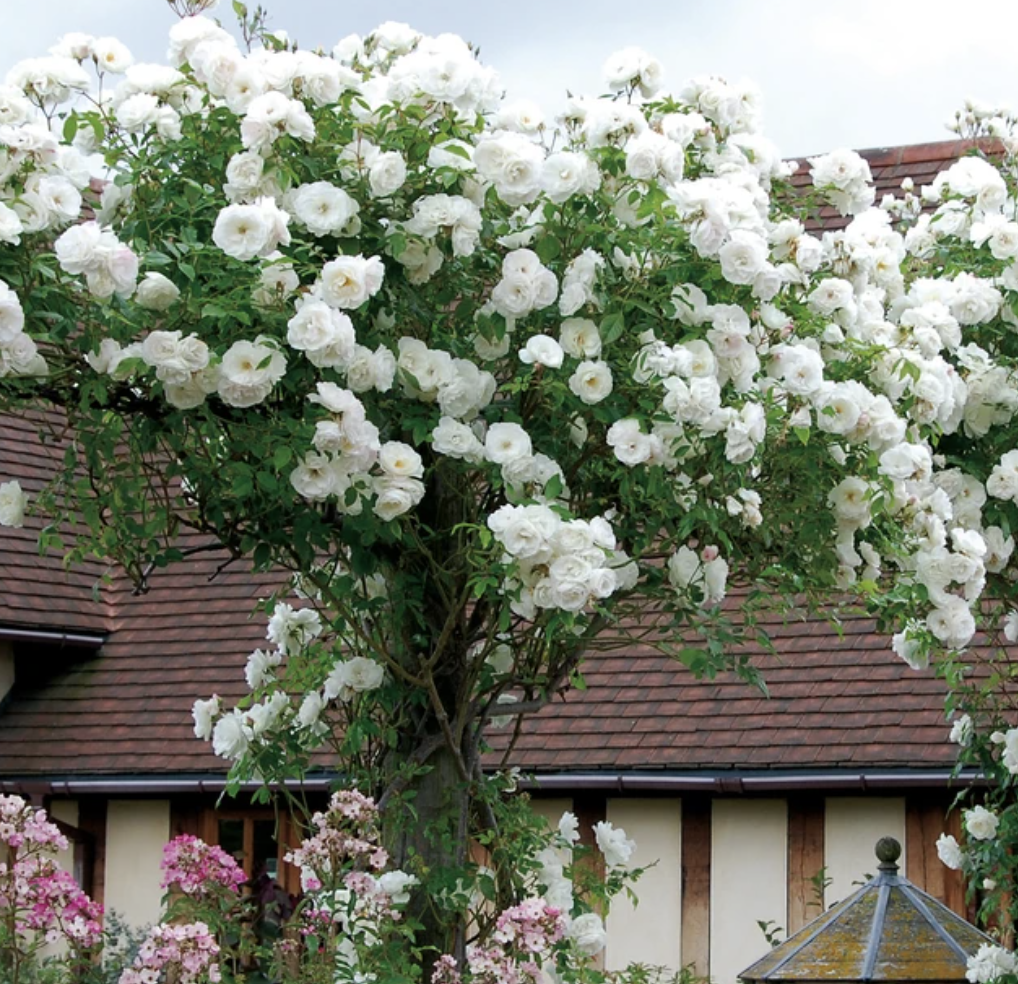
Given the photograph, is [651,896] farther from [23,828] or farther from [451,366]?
[451,366]

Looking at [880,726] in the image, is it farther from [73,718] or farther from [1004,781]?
[73,718]

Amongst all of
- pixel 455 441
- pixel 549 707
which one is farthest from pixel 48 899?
pixel 549 707

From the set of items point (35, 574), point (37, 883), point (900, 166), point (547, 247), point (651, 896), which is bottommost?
point (37, 883)

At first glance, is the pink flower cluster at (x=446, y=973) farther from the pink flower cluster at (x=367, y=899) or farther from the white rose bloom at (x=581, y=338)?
the white rose bloom at (x=581, y=338)

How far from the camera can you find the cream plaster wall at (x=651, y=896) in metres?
Answer: 10.2

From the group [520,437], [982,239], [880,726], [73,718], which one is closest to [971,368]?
[982,239]

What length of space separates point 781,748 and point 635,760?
774 mm

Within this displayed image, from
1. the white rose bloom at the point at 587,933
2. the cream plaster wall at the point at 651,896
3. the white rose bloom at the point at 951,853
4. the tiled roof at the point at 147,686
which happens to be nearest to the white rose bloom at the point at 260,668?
the white rose bloom at the point at 587,933

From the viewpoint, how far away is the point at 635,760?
33.3 feet

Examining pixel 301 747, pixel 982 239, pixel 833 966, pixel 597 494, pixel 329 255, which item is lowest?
pixel 833 966

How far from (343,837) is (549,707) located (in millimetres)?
5919

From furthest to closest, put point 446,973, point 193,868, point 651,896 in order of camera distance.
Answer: point 651,896 → point 193,868 → point 446,973


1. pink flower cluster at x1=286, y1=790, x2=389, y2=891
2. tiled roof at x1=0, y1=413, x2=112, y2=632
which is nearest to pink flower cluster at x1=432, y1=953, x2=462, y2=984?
pink flower cluster at x1=286, y1=790, x2=389, y2=891

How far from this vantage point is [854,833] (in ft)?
32.5
